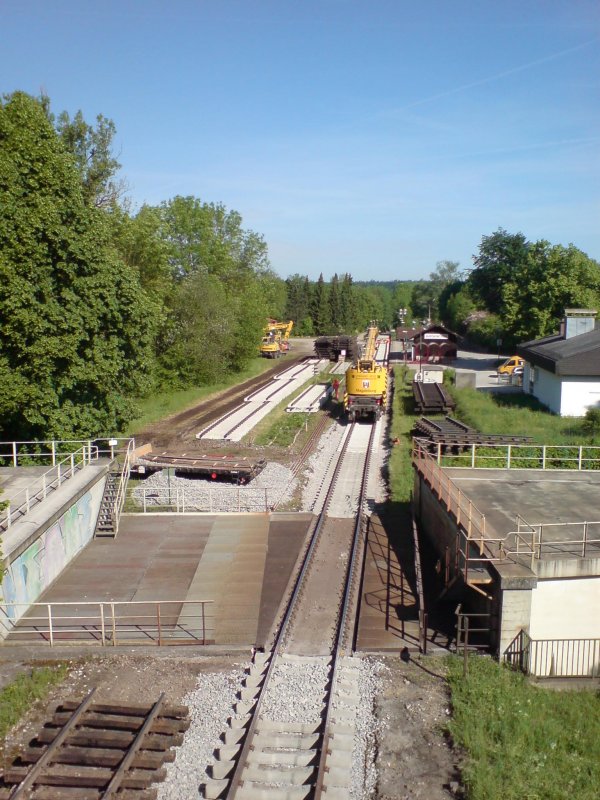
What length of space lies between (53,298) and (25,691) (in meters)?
13.7

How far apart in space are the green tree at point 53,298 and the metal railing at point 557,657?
1546cm

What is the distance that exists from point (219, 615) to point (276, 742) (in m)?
4.22

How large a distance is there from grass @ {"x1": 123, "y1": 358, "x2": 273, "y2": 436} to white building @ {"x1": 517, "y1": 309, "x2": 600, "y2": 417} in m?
18.6

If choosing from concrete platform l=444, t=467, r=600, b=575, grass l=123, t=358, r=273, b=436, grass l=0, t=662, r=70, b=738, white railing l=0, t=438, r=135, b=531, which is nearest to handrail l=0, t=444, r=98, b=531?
white railing l=0, t=438, r=135, b=531

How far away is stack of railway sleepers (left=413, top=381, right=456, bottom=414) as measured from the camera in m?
32.9

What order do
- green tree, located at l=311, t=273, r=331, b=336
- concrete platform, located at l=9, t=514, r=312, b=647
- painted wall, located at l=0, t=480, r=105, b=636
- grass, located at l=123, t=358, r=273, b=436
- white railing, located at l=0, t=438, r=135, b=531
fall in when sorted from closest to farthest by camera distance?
painted wall, located at l=0, t=480, r=105, b=636
concrete platform, located at l=9, t=514, r=312, b=647
white railing, located at l=0, t=438, r=135, b=531
grass, located at l=123, t=358, r=273, b=436
green tree, located at l=311, t=273, r=331, b=336

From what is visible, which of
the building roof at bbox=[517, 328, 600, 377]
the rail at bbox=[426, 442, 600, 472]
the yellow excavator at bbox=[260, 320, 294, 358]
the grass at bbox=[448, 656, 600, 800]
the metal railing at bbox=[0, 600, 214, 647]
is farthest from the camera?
the yellow excavator at bbox=[260, 320, 294, 358]

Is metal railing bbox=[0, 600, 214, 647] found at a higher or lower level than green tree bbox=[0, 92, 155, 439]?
lower

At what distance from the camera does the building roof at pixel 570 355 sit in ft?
102

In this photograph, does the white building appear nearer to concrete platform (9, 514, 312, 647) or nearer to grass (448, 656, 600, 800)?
concrete platform (9, 514, 312, 647)

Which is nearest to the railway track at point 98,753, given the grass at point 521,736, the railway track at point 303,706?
the railway track at point 303,706

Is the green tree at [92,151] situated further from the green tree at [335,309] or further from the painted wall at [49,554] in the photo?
the green tree at [335,309]

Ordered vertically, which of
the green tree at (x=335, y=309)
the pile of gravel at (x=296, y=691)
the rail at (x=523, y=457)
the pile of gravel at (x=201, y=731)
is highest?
the green tree at (x=335, y=309)

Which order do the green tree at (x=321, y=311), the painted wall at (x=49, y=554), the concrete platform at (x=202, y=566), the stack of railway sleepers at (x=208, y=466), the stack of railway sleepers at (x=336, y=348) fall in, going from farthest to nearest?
1. the green tree at (x=321, y=311)
2. the stack of railway sleepers at (x=336, y=348)
3. the stack of railway sleepers at (x=208, y=466)
4. the concrete platform at (x=202, y=566)
5. the painted wall at (x=49, y=554)
